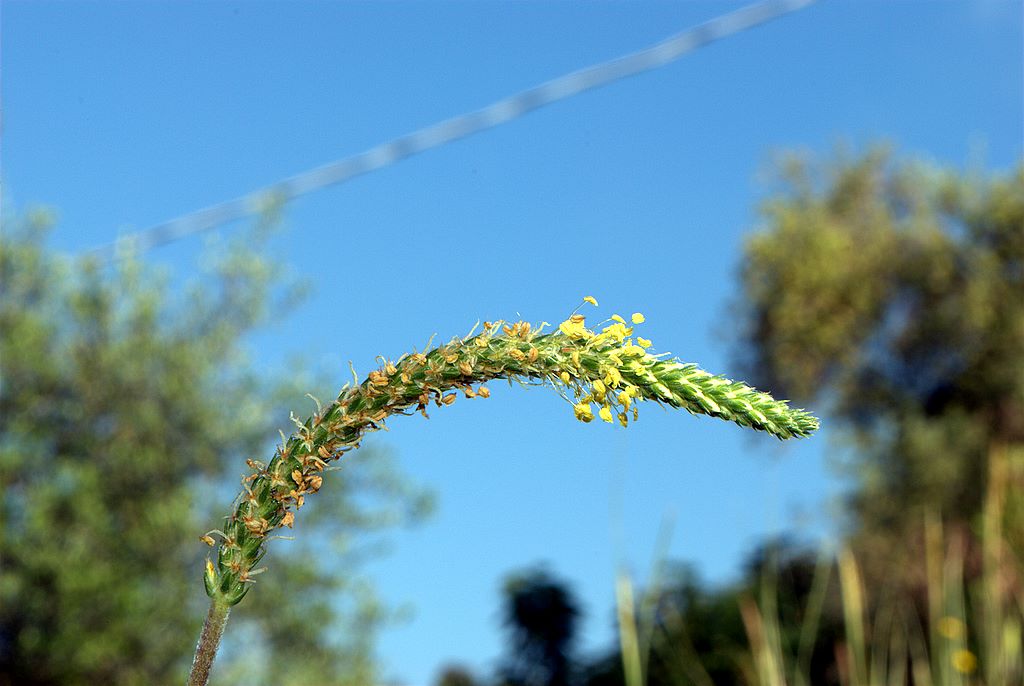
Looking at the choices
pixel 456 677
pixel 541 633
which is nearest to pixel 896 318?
pixel 541 633

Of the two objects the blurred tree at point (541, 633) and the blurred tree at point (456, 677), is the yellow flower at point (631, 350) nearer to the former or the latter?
the blurred tree at point (541, 633)

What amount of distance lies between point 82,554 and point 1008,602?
25.2 ft

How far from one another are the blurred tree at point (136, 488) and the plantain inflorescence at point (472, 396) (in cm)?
779

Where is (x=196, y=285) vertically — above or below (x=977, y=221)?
below

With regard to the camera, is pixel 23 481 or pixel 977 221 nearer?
pixel 23 481

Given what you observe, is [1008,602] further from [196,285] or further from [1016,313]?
[1016,313]

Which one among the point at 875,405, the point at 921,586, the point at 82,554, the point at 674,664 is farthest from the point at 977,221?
the point at 82,554

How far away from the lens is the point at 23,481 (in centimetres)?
934

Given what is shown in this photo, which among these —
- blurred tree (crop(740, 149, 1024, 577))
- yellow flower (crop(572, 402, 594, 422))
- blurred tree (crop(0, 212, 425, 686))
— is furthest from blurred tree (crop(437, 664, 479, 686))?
yellow flower (crop(572, 402, 594, 422))

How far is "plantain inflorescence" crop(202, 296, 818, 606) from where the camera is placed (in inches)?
45.3

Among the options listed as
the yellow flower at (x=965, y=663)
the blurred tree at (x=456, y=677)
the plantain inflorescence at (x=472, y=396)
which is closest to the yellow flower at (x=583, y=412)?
the plantain inflorescence at (x=472, y=396)

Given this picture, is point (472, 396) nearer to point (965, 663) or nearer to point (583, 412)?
point (583, 412)

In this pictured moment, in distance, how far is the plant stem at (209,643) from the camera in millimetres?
1087

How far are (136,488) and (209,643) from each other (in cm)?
875
